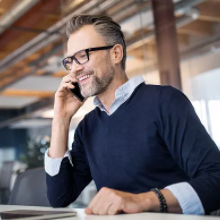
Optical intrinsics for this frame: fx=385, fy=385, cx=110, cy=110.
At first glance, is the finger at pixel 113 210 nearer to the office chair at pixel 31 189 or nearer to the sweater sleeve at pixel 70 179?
the sweater sleeve at pixel 70 179

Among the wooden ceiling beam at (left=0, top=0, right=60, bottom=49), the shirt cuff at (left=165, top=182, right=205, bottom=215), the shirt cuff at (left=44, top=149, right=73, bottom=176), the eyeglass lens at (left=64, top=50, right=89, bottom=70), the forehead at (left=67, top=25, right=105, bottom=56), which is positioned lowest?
the shirt cuff at (left=165, top=182, right=205, bottom=215)

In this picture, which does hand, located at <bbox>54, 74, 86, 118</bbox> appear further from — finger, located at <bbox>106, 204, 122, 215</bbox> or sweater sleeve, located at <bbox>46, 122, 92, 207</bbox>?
finger, located at <bbox>106, 204, 122, 215</bbox>

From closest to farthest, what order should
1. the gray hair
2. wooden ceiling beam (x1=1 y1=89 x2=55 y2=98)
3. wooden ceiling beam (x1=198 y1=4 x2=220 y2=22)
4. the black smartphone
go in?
the gray hair < the black smartphone < wooden ceiling beam (x1=198 y1=4 x2=220 y2=22) < wooden ceiling beam (x1=1 y1=89 x2=55 y2=98)

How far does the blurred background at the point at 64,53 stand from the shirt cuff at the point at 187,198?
205 cm

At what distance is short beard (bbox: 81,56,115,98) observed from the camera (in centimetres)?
175

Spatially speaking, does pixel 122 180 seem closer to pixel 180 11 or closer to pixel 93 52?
pixel 93 52

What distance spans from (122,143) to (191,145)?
1.04 feet

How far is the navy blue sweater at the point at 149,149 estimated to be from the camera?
52.2 inches

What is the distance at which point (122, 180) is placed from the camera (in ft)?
5.10

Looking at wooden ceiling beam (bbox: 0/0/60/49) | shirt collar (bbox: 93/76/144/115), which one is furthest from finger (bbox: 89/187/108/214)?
wooden ceiling beam (bbox: 0/0/60/49)

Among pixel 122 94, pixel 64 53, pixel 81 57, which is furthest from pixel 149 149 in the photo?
pixel 64 53

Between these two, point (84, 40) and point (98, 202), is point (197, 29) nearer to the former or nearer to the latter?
point (84, 40)

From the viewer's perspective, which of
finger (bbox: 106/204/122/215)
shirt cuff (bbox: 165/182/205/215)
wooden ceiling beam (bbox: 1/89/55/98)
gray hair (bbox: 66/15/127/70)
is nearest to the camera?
finger (bbox: 106/204/122/215)

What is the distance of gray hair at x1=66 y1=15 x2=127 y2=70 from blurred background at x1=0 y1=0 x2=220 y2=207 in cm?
150
